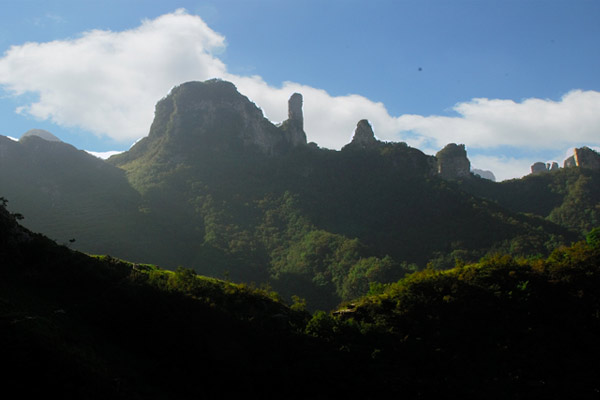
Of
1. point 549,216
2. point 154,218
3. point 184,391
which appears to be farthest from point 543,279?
point 549,216

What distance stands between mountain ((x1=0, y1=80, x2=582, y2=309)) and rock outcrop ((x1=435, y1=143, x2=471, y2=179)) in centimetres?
37

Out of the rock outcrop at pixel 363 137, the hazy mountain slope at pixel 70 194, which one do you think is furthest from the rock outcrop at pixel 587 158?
the hazy mountain slope at pixel 70 194

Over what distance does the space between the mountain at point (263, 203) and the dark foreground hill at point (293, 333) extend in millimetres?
42259


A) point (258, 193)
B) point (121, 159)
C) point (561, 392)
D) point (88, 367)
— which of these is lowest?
point (561, 392)

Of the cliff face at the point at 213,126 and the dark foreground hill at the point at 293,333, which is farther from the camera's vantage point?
the cliff face at the point at 213,126

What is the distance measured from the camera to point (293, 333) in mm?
15172

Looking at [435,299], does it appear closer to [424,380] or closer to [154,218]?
[424,380]

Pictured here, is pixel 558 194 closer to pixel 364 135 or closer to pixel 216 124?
pixel 364 135

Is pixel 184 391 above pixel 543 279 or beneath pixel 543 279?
beneath

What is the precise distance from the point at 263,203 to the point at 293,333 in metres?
91.0

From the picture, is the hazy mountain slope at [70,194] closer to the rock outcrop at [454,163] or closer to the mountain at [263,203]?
the mountain at [263,203]

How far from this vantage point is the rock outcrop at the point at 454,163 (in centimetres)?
14675

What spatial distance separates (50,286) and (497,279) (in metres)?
17.5

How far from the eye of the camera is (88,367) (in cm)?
1053
